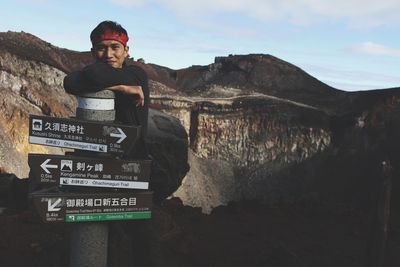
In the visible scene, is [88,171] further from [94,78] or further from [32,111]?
[32,111]

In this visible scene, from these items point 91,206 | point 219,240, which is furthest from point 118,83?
point 219,240

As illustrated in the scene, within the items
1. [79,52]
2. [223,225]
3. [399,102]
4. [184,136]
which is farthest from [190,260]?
[79,52]

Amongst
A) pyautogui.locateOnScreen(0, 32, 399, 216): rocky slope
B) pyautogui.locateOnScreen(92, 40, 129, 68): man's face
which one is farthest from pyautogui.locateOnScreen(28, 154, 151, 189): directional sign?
pyautogui.locateOnScreen(0, 32, 399, 216): rocky slope

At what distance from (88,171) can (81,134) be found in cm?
35

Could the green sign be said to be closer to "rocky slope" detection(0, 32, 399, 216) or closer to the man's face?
the man's face

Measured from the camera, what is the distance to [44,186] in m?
4.21

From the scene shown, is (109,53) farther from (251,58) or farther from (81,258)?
(251,58)

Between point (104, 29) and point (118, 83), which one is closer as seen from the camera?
point (118, 83)

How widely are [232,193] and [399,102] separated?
13976 mm

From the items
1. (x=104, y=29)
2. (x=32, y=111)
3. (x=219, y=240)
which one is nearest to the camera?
(x=104, y=29)

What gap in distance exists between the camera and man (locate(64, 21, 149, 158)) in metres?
4.12

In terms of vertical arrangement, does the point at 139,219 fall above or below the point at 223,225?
above

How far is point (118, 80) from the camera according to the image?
416cm

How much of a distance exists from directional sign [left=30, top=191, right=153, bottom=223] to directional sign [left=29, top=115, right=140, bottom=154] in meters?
0.45
